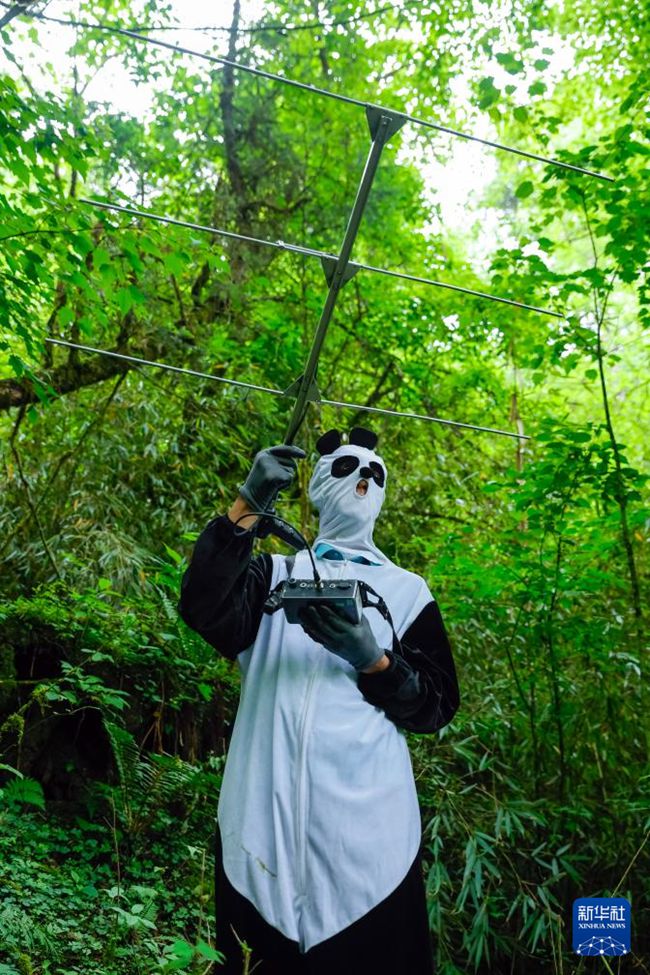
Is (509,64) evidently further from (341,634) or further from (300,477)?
(341,634)

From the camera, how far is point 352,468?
2072 mm

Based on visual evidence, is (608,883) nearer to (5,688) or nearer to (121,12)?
(5,688)

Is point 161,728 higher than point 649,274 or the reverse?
the reverse

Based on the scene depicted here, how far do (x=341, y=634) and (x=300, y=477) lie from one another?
2735 millimetres

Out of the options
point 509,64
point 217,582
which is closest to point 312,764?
point 217,582

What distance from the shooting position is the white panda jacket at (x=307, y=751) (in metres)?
1.58

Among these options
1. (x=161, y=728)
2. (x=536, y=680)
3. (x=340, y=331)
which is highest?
(x=340, y=331)

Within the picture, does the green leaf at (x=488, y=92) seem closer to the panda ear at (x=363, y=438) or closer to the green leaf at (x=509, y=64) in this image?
the green leaf at (x=509, y=64)

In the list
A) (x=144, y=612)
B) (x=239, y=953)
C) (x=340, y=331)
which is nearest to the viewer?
(x=239, y=953)

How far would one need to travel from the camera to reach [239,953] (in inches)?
63.9

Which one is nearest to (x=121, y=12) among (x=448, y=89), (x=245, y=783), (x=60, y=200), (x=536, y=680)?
(x=448, y=89)

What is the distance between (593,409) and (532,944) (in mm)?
8658

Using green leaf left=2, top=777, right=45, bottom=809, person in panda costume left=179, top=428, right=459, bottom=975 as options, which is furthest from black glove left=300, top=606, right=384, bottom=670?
green leaf left=2, top=777, right=45, bottom=809

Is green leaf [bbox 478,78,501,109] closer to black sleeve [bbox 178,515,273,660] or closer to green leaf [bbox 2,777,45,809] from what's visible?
black sleeve [bbox 178,515,273,660]
